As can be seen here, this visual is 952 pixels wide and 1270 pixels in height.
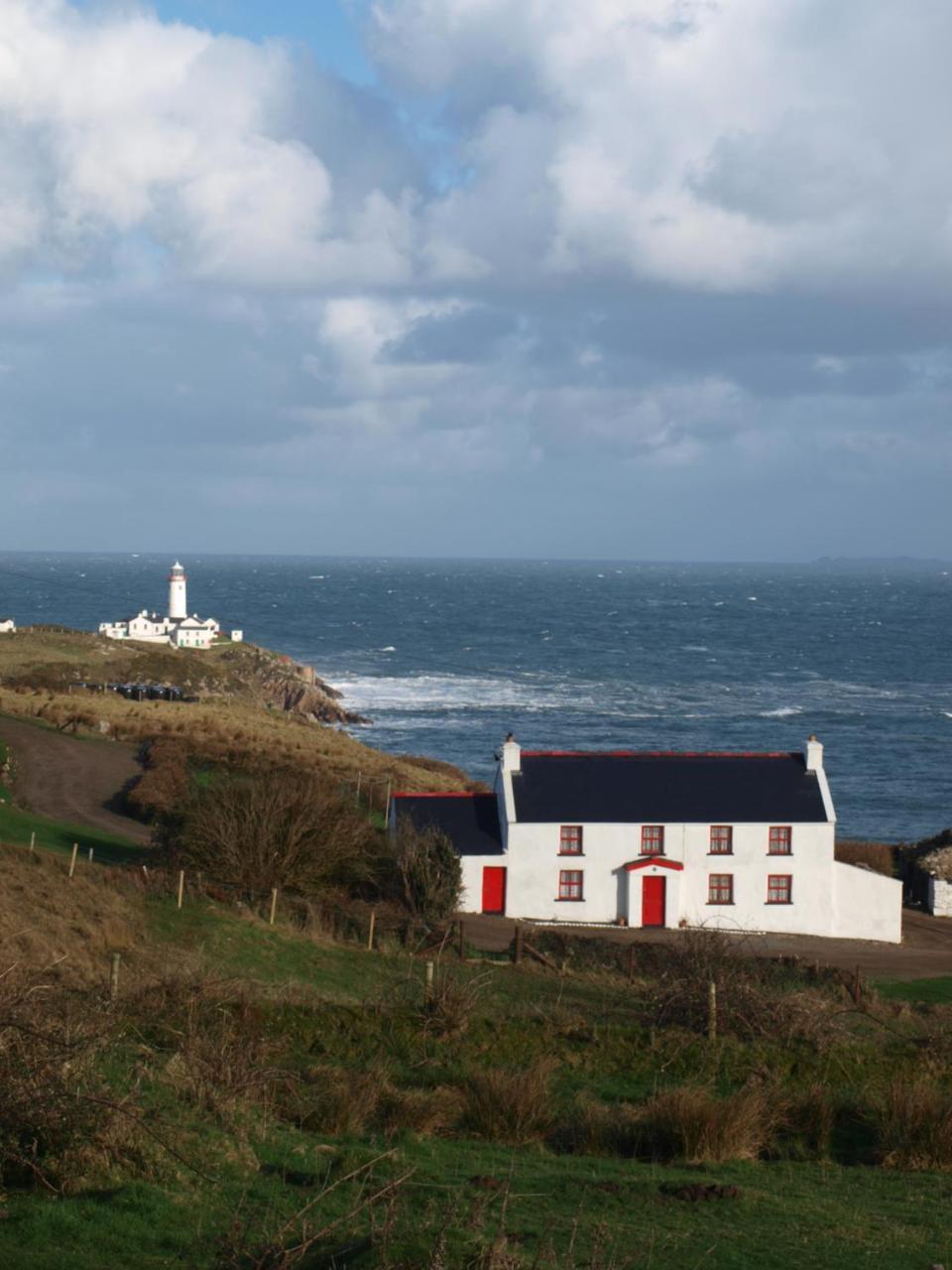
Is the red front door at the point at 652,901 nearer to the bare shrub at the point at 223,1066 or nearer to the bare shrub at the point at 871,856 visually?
the bare shrub at the point at 871,856

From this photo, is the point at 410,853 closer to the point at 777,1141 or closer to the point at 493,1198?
the point at 777,1141

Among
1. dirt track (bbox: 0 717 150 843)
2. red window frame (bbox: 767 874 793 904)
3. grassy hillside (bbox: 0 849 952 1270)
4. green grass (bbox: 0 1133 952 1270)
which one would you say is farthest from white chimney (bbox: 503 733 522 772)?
green grass (bbox: 0 1133 952 1270)

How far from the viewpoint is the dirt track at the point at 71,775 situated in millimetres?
38500

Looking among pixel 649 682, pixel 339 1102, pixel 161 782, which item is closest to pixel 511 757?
pixel 161 782

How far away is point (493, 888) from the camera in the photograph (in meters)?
34.1

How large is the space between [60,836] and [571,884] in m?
12.9

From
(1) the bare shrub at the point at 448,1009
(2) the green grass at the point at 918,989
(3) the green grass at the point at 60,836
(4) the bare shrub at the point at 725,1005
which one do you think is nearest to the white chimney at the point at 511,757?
(3) the green grass at the point at 60,836

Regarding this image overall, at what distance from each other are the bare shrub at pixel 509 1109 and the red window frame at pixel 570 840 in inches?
754

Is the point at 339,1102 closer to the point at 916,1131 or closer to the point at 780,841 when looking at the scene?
the point at 916,1131

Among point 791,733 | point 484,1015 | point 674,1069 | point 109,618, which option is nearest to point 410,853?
point 484,1015

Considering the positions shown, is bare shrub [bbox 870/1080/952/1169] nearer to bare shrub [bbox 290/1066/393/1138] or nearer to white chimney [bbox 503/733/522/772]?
bare shrub [bbox 290/1066/393/1138]

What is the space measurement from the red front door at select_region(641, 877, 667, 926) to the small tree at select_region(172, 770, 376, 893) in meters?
7.51

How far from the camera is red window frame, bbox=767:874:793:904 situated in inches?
1368

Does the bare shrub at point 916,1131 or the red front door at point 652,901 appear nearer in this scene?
the bare shrub at point 916,1131
